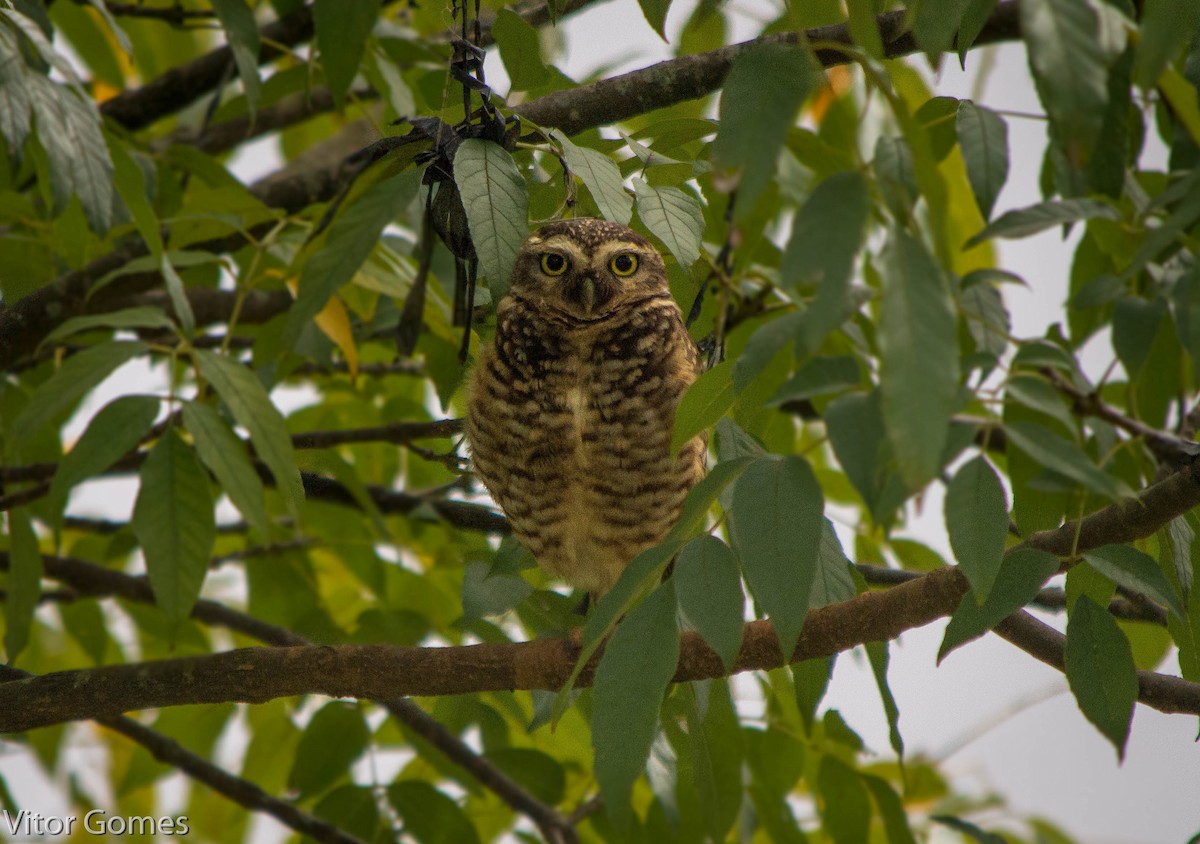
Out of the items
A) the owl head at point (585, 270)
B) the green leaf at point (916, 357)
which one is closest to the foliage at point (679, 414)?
the green leaf at point (916, 357)

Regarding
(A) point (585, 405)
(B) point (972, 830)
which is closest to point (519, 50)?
(A) point (585, 405)

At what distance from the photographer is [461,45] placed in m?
1.37

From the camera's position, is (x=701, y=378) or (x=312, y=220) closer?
(x=701, y=378)

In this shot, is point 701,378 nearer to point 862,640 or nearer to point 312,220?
point 862,640

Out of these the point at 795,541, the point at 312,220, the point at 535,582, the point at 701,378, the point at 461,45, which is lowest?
the point at 795,541

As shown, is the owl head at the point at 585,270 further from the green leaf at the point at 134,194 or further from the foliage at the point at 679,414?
the green leaf at the point at 134,194

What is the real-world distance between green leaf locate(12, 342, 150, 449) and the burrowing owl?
625 millimetres

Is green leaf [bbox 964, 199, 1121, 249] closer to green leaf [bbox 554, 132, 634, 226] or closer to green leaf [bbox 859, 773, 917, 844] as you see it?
green leaf [bbox 554, 132, 634, 226]

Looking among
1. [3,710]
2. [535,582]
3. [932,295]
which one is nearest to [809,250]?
[932,295]

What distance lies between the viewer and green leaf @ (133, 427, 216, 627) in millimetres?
1455

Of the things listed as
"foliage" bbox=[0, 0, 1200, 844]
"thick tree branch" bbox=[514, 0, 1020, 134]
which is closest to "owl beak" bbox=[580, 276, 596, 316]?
"foliage" bbox=[0, 0, 1200, 844]

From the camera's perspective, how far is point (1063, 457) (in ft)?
2.96

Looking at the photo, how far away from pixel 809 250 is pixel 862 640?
711 millimetres

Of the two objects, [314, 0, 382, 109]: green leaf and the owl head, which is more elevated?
the owl head
